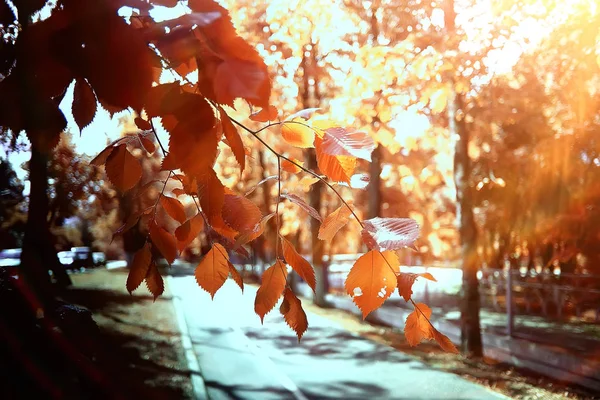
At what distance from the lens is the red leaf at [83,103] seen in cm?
136

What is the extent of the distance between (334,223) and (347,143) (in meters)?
0.41

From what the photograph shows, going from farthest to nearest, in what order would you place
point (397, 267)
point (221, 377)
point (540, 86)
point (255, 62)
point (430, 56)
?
point (540, 86), point (221, 377), point (430, 56), point (397, 267), point (255, 62)

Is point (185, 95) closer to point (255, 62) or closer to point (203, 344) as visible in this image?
point (255, 62)

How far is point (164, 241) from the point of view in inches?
69.7

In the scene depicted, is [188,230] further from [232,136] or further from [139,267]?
[232,136]

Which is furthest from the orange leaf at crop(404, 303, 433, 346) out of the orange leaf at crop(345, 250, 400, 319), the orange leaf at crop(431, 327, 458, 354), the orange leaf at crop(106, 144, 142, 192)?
the orange leaf at crop(106, 144, 142, 192)

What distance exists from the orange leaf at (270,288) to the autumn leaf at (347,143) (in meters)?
0.45

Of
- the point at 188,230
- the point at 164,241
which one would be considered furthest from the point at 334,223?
the point at 164,241

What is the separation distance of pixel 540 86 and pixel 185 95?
12.8 metres

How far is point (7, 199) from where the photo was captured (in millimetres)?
7219

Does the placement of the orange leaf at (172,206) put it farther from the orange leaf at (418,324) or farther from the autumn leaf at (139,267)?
the orange leaf at (418,324)

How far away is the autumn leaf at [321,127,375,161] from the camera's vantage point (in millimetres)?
1229

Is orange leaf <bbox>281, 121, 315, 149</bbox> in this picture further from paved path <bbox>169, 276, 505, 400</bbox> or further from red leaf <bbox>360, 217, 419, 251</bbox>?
paved path <bbox>169, 276, 505, 400</bbox>

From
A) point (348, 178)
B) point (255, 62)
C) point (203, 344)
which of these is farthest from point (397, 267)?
point (203, 344)
